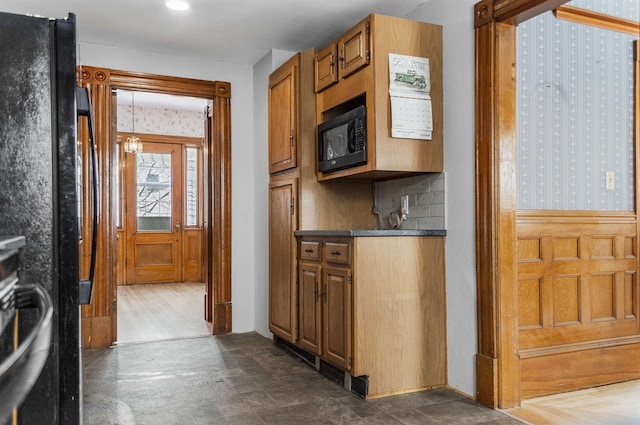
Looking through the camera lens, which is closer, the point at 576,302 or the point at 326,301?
the point at 576,302

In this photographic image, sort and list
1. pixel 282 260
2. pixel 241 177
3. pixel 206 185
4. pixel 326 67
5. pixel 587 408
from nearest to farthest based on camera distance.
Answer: pixel 587 408 < pixel 326 67 < pixel 282 260 < pixel 241 177 < pixel 206 185

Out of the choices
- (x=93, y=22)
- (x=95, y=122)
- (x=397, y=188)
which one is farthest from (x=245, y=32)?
(x=397, y=188)

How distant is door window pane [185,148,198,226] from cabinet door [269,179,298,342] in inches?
174

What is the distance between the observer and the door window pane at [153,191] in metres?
7.93

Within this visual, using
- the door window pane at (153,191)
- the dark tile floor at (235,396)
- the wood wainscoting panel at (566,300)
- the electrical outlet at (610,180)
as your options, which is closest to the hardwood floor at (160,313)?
the dark tile floor at (235,396)

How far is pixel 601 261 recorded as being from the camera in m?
3.00

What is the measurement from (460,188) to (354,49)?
102cm

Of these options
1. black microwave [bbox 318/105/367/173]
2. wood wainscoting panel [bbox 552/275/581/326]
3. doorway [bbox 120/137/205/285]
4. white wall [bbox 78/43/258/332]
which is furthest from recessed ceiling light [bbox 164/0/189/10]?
doorway [bbox 120/137/205/285]

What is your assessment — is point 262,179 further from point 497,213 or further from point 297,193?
point 497,213

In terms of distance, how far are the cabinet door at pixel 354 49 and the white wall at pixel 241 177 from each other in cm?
155

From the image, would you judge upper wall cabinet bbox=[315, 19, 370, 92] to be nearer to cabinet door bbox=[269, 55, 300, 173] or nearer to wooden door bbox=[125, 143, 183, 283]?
cabinet door bbox=[269, 55, 300, 173]

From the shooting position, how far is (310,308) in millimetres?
3287

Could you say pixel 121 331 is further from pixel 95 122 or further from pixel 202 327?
pixel 95 122

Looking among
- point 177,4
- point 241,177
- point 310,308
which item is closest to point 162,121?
point 241,177
